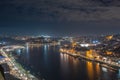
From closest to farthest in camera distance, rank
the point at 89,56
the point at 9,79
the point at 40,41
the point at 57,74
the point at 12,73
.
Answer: the point at 9,79 → the point at 12,73 → the point at 57,74 → the point at 89,56 → the point at 40,41

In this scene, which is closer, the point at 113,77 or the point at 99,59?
the point at 113,77

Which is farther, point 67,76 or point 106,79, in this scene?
point 67,76

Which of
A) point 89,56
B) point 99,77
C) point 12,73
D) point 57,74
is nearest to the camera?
point 12,73

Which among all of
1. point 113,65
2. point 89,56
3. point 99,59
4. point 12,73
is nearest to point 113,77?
point 113,65

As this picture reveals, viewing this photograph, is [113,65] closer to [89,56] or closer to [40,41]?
[89,56]

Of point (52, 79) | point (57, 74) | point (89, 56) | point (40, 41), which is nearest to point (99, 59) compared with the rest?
point (89, 56)

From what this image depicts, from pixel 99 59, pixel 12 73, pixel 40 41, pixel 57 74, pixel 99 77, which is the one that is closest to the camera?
pixel 12 73

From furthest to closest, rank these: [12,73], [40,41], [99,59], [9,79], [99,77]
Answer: [40,41] < [99,59] < [99,77] < [12,73] < [9,79]

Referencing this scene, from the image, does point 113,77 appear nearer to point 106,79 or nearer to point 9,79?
point 106,79

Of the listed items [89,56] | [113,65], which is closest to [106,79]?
[113,65]
